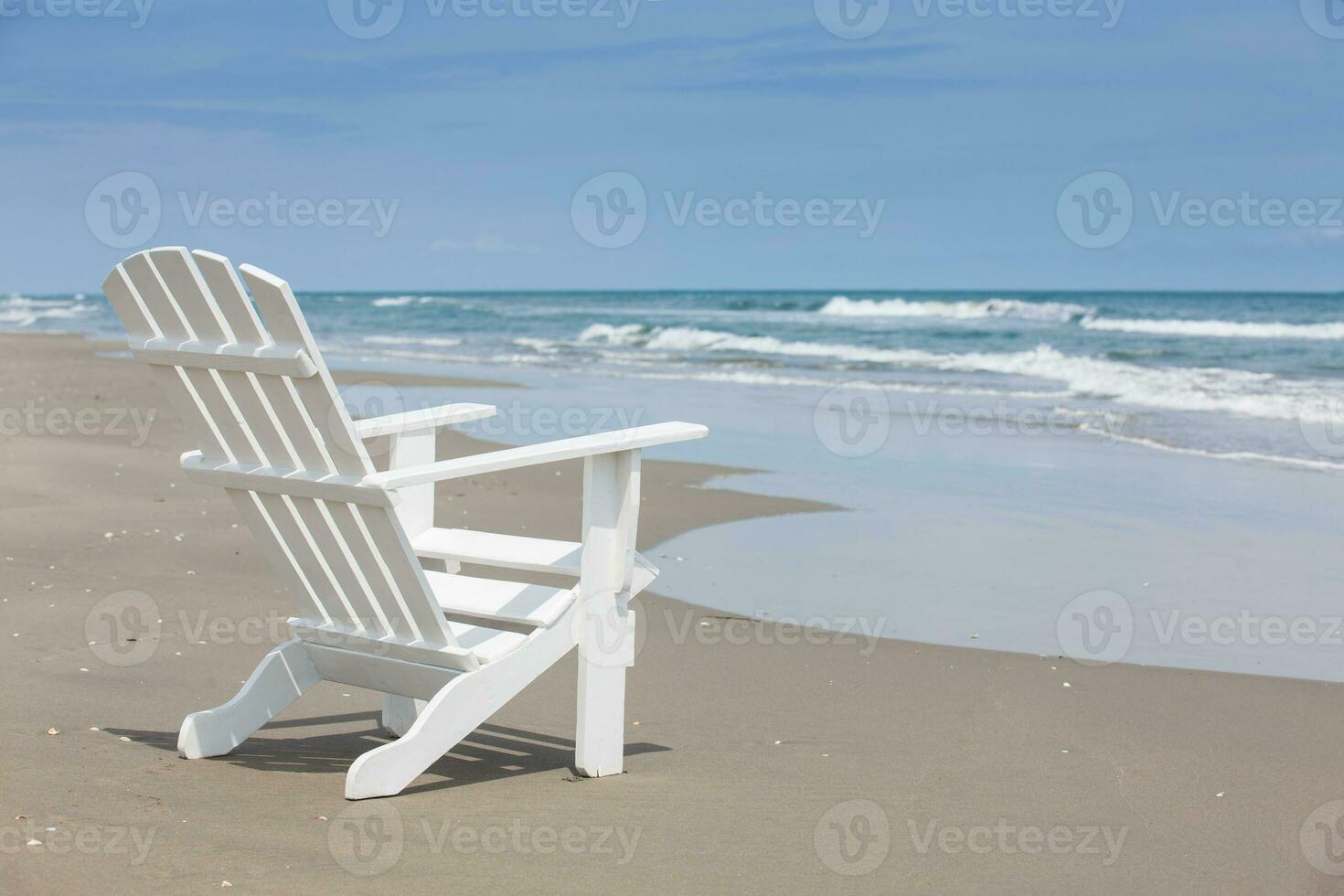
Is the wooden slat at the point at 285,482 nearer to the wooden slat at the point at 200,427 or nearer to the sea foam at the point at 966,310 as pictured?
the wooden slat at the point at 200,427

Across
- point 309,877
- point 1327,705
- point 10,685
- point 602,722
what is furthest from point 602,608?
point 1327,705

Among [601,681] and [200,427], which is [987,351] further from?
[200,427]

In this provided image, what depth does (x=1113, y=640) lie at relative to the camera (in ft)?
17.3

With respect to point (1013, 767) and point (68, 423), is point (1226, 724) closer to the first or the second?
point (1013, 767)

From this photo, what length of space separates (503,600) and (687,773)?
0.74 m

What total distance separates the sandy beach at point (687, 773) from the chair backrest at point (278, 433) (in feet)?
1.64

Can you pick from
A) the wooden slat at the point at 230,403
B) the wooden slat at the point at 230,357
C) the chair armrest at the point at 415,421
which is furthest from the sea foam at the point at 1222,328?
the wooden slat at the point at 230,357

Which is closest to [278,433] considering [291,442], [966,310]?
[291,442]

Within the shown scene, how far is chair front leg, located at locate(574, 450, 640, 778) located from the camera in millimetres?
3488

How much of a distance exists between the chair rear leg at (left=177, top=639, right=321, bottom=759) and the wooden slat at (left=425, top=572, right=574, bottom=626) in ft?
1.47

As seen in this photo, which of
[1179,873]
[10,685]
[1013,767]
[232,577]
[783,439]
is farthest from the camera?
[783,439]

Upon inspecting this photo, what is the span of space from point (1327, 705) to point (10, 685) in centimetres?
444

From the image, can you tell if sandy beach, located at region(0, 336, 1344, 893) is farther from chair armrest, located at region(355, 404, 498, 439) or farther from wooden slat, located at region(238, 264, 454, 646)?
chair armrest, located at region(355, 404, 498, 439)

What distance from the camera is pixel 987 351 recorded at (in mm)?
28234
